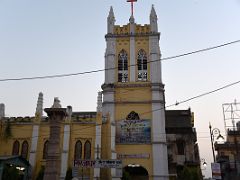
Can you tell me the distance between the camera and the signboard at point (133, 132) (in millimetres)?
36156

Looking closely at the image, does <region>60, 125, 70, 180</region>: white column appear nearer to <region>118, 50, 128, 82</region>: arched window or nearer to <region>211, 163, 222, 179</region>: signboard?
<region>118, 50, 128, 82</region>: arched window

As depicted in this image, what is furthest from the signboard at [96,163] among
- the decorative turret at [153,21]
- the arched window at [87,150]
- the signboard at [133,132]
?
the decorative turret at [153,21]

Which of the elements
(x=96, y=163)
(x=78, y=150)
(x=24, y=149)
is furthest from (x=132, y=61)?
(x=96, y=163)

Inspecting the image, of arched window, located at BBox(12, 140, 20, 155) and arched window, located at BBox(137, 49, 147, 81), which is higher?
arched window, located at BBox(137, 49, 147, 81)

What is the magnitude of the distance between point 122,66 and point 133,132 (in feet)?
29.1

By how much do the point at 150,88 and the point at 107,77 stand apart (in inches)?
221

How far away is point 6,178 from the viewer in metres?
27.7

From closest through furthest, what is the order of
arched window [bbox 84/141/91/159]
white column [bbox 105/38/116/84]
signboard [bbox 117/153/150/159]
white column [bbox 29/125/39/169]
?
white column [bbox 29/125/39/169] → arched window [bbox 84/141/91/159] → signboard [bbox 117/153/150/159] → white column [bbox 105/38/116/84]

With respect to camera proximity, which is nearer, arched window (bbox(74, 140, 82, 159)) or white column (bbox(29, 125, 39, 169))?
white column (bbox(29, 125, 39, 169))

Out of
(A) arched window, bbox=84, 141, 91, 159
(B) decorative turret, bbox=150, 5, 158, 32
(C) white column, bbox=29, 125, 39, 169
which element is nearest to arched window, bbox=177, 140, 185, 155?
(A) arched window, bbox=84, 141, 91, 159

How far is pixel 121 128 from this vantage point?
3681 centimetres

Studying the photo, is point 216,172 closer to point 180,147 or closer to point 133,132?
point 133,132

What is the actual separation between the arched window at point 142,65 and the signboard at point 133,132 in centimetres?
588

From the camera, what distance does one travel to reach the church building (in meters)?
33.1
